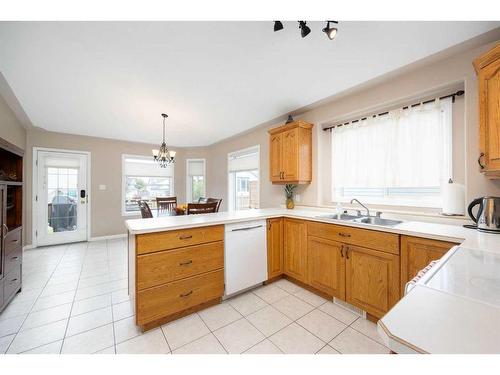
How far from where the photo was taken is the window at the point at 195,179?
18.8 ft

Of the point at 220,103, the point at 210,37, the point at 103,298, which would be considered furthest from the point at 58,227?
the point at 210,37

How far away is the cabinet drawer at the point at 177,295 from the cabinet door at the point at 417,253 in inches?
63.6

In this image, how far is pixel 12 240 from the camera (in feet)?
6.80

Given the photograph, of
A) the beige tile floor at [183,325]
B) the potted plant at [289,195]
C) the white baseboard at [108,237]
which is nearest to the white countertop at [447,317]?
the beige tile floor at [183,325]

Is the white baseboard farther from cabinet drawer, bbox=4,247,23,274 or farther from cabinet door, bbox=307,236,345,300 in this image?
cabinet door, bbox=307,236,345,300

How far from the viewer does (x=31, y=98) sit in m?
2.69

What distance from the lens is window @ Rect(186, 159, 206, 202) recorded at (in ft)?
18.8

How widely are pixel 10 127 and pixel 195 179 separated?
139 inches

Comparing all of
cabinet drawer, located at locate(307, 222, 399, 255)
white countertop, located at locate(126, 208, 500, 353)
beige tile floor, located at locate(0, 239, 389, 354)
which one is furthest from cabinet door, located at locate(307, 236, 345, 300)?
white countertop, located at locate(126, 208, 500, 353)

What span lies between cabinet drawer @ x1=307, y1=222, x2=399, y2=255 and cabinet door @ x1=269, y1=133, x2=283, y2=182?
1.06 m

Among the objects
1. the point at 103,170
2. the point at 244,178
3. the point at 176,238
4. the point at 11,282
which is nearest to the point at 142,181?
the point at 103,170

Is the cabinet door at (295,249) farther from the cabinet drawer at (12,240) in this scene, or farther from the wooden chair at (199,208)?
the cabinet drawer at (12,240)

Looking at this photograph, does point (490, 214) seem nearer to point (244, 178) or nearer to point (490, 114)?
point (490, 114)
